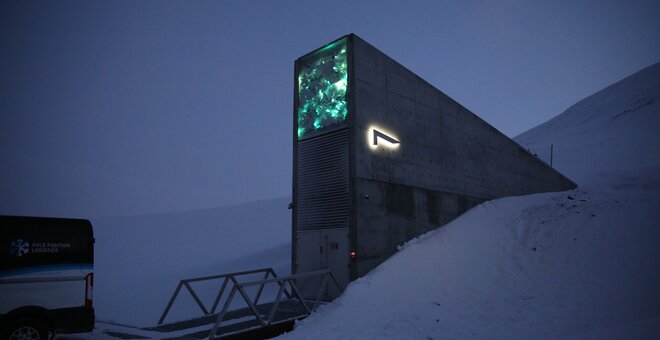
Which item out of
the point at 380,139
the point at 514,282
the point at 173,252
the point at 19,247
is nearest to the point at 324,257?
the point at 380,139

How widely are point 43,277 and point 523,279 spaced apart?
10.1 meters

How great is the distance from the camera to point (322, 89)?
12.4 m

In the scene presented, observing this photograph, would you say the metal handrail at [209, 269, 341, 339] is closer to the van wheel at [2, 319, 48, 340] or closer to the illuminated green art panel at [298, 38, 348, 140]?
the van wheel at [2, 319, 48, 340]

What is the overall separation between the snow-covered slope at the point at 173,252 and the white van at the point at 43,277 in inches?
238

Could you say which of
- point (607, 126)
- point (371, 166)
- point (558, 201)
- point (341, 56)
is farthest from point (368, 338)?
point (607, 126)

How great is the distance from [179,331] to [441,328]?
218 inches

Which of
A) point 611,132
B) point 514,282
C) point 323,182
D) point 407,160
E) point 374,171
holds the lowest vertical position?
point 514,282

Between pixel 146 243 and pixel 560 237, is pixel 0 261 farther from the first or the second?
pixel 146 243

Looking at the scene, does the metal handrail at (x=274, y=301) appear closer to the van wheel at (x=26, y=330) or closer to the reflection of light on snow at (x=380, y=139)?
the van wheel at (x=26, y=330)

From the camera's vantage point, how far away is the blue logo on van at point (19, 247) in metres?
6.59

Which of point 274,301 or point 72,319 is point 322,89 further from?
point 72,319

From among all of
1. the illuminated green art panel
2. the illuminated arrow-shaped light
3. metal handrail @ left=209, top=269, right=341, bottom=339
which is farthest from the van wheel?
the illuminated arrow-shaped light

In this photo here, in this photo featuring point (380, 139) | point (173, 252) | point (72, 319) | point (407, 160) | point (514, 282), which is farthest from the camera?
point (173, 252)

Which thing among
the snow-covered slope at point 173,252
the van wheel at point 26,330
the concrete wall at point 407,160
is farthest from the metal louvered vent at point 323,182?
the van wheel at point 26,330
